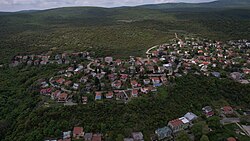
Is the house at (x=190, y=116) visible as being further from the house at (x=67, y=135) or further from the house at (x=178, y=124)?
the house at (x=67, y=135)

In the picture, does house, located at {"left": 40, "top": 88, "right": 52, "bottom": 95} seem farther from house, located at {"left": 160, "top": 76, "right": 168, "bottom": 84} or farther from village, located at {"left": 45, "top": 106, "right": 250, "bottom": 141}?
house, located at {"left": 160, "top": 76, "right": 168, "bottom": 84}

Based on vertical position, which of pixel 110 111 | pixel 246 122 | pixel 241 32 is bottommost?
pixel 246 122

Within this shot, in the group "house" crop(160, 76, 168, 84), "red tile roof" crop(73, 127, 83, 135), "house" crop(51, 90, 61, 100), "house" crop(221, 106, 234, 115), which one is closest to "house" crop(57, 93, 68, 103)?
"house" crop(51, 90, 61, 100)

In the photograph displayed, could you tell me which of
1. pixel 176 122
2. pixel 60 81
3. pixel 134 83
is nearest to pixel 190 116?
pixel 176 122

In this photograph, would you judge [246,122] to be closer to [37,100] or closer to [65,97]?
[65,97]

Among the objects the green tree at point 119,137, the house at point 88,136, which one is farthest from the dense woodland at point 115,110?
the house at point 88,136

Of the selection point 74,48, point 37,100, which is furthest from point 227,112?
point 74,48
